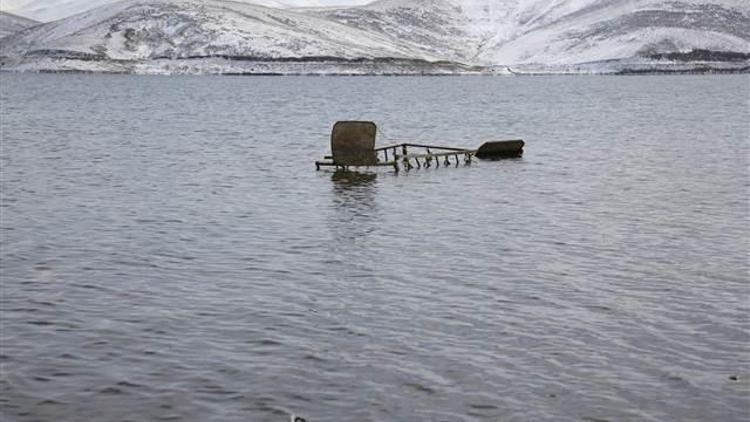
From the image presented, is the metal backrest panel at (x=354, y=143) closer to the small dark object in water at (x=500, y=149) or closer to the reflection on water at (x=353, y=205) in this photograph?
the reflection on water at (x=353, y=205)

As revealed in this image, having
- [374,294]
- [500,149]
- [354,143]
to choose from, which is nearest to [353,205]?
[354,143]

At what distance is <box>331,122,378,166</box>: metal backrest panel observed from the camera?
4803 cm

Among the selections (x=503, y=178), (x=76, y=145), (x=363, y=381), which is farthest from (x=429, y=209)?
(x=76, y=145)

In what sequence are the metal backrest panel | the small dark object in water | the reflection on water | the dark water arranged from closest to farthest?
the dark water < the reflection on water < the metal backrest panel < the small dark object in water

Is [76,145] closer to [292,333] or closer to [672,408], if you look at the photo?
[292,333]

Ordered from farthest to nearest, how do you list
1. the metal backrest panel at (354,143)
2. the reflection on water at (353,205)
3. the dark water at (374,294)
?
the metal backrest panel at (354,143) < the reflection on water at (353,205) < the dark water at (374,294)

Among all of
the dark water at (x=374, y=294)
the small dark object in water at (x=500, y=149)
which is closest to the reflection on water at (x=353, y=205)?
the dark water at (x=374, y=294)

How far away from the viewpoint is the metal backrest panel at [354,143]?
48031 millimetres

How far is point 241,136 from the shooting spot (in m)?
74.6

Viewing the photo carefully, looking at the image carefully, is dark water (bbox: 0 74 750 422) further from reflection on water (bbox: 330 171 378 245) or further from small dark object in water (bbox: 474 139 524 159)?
small dark object in water (bbox: 474 139 524 159)

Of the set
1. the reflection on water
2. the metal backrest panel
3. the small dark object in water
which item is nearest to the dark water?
the reflection on water

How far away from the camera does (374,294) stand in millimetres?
22234

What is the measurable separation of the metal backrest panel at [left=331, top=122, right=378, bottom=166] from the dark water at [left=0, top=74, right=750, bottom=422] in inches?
41.3

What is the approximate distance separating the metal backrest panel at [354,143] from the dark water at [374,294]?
1.05 metres
